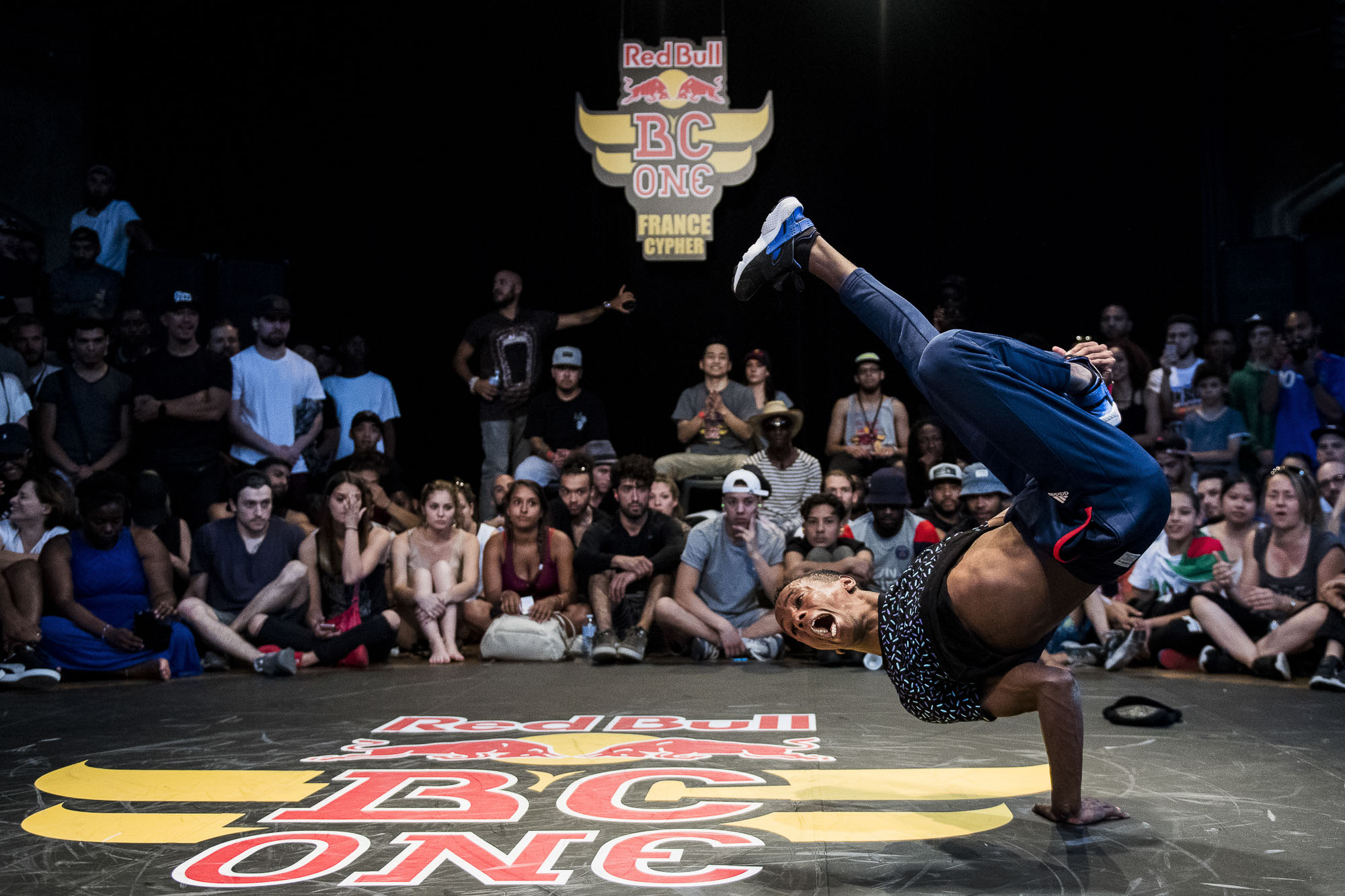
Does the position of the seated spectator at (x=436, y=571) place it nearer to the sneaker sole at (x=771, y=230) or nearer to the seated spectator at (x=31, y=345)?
the seated spectator at (x=31, y=345)

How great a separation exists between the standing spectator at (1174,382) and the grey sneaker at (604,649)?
3768mm

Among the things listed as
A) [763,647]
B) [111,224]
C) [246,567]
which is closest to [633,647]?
[763,647]

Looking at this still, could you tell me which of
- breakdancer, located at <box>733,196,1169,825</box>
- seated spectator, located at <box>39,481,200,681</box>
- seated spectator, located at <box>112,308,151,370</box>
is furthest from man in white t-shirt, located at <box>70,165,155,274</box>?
breakdancer, located at <box>733,196,1169,825</box>

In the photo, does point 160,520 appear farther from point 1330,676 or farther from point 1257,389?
point 1257,389

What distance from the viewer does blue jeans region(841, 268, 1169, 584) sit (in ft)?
8.09

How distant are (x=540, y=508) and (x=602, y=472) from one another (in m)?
0.92

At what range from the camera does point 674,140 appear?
8.70 meters

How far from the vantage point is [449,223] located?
9.05m

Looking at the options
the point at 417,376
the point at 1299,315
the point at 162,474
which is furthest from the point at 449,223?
the point at 1299,315

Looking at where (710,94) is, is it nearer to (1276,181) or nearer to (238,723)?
(1276,181)

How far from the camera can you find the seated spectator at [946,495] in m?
6.27

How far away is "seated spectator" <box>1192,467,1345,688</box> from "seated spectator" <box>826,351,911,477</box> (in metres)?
2.39

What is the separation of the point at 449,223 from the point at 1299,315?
6.23 metres

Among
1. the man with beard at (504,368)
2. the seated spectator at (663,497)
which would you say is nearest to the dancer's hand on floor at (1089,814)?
the seated spectator at (663,497)
